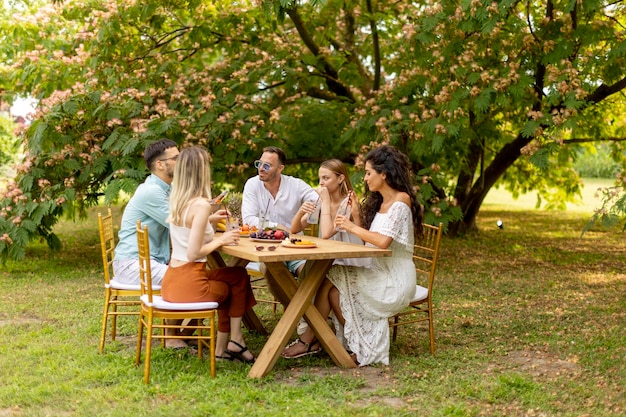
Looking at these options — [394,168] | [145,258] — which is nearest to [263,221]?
[394,168]

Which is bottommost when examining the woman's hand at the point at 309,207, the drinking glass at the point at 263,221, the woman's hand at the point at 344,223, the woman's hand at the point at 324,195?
the drinking glass at the point at 263,221

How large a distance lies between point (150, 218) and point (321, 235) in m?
1.30

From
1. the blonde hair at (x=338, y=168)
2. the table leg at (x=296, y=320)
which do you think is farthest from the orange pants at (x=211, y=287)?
the blonde hair at (x=338, y=168)

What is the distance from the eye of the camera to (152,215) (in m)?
5.83

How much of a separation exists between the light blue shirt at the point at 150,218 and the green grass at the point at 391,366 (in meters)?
0.74

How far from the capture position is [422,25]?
27.7 ft

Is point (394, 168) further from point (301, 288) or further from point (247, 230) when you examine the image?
point (247, 230)

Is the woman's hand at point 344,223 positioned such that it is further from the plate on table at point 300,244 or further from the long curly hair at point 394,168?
the long curly hair at point 394,168

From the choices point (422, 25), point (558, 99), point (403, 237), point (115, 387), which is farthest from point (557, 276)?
point (115, 387)

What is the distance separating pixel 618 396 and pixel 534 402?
0.57 meters

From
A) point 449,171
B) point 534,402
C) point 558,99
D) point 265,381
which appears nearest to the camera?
point 534,402

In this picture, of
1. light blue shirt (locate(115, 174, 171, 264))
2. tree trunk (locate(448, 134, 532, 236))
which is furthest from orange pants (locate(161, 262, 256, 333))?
tree trunk (locate(448, 134, 532, 236))

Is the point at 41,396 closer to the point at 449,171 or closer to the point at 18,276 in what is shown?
the point at 18,276

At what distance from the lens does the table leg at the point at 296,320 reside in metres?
5.13
